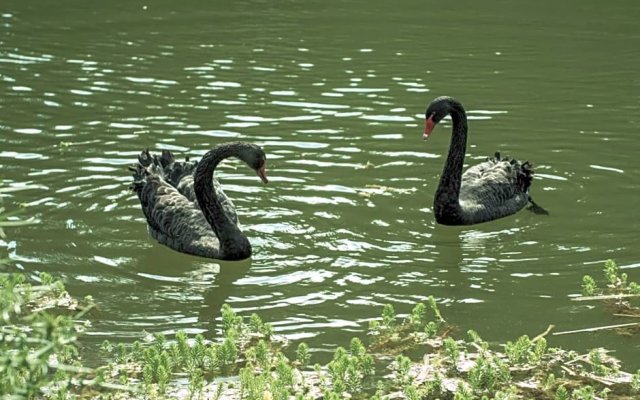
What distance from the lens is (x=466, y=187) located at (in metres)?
9.70

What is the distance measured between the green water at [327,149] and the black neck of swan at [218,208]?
144 millimetres

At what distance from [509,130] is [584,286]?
4.71 metres

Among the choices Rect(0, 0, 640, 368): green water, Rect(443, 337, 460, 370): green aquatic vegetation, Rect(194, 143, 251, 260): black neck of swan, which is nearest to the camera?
Rect(443, 337, 460, 370): green aquatic vegetation

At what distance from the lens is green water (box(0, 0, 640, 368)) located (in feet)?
25.1

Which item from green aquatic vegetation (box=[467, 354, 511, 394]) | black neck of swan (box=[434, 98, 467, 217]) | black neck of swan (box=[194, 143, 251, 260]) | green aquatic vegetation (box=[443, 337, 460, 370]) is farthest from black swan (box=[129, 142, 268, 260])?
green aquatic vegetation (box=[467, 354, 511, 394])

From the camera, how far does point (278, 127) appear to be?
12016mm

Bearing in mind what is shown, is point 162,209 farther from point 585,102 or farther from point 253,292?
point 585,102

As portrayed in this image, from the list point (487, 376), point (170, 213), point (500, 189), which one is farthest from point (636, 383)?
point (170, 213)

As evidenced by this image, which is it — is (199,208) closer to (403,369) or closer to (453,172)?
(453,172)

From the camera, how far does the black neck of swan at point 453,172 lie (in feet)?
29.8

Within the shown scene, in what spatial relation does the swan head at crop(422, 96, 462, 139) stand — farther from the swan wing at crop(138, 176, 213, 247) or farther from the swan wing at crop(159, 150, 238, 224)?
the swan wing at crop(138, 176, 213, 247)

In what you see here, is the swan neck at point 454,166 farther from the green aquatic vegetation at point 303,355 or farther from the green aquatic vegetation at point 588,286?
the green aquatic vegetation at point 303,355

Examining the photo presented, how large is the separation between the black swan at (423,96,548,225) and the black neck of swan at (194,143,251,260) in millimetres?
1657

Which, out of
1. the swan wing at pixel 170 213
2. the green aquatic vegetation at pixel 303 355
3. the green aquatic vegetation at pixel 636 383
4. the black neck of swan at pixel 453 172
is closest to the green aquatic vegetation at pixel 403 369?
the green aquatic vegetation at pixel 303 355
